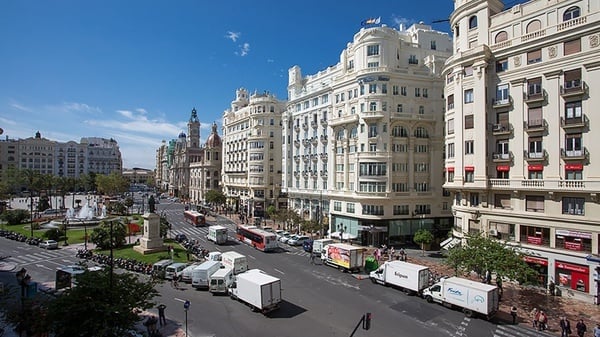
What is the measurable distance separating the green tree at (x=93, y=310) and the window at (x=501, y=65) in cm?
3972

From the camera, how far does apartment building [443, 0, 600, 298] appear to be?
103 ft

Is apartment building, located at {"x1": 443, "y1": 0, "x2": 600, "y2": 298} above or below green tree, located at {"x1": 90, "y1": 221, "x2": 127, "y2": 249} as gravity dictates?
above

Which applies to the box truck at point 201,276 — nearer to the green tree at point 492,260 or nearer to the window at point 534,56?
the green tree at point 492,260

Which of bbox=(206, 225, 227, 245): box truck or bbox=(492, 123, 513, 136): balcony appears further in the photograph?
bbox=(206, 225, 227, 245): box truck

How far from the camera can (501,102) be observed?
37469 millimetres

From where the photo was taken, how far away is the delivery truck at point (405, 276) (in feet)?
102

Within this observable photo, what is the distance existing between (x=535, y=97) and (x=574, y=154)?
6.50 meters

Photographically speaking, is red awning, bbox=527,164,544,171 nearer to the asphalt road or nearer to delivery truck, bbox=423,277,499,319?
delivery truck, bbox=423,277,499,319

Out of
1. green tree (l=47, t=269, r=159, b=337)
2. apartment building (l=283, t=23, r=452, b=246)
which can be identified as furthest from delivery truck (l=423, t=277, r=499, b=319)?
apartment building (l=283, t=23, r=452, b=246)

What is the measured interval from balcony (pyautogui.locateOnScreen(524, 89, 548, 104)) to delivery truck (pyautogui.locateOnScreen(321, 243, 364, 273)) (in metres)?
22.9

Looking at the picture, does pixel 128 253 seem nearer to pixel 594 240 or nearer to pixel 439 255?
pixel 439 255

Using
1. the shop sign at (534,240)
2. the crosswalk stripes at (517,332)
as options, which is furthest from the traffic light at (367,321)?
the shop sign at (534,240)

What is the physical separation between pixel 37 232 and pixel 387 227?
59669 mm

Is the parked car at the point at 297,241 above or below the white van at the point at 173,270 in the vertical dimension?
below
